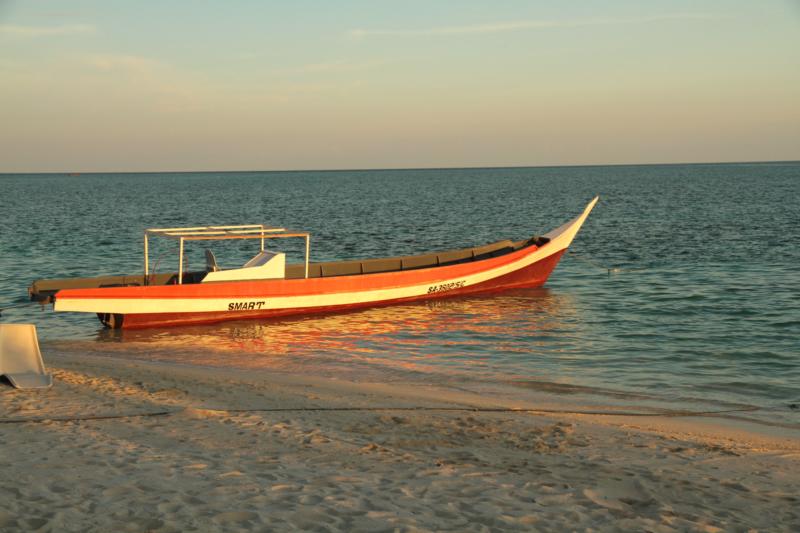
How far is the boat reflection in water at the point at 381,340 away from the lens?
53.7ft

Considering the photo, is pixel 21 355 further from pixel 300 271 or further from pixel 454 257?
pixel 454 257

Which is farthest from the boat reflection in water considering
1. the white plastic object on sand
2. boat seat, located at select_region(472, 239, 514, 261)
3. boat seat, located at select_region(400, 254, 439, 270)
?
the white plastic object on sand

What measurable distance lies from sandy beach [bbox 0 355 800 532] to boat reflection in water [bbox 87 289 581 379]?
157 inches

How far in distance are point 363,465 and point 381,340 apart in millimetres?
10553

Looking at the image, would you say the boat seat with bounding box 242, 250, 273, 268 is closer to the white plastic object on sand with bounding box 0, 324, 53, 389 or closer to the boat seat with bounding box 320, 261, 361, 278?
the boat seat with bounding box 320, 261, 361, 278

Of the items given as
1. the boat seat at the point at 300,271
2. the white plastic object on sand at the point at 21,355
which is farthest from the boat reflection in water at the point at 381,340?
the white plastic object on sand at the point at 21,355

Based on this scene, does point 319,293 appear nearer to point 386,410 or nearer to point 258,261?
point 258,261

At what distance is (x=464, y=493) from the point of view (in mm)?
7680

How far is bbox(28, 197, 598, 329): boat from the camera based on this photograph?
19875 millimetres

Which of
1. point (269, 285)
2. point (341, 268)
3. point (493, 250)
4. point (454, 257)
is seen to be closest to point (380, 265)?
point (341, 268)

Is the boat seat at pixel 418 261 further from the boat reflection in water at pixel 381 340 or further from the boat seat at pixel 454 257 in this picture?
the boat reflection in water at pixel 381 340

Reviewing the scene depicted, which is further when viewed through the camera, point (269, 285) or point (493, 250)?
point (493, 250)

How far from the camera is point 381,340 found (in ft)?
62.6

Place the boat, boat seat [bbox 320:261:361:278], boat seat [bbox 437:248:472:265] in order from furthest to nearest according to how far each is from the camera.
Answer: boat seat [bbox 437:248:472:265], boat seat [bbox 320:261:361:278], the boat
